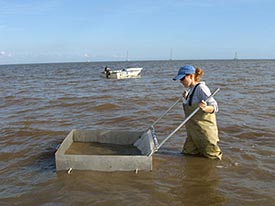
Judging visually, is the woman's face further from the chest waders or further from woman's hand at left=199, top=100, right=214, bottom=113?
woman's hand at left=199, top=100, right=214, bottom=113

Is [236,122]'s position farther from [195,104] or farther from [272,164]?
[195,104]

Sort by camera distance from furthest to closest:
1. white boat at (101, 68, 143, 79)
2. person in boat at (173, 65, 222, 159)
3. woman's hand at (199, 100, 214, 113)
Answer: white boat at (101, 68, 143, 79) < person in boat at (173, 65, 222, 159) < woman's hand at (199, 100, 214, 113)


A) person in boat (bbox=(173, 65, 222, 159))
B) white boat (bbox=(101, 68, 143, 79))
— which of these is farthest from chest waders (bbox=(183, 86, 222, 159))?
white boat (bbox=(101, 68, 143, 79))

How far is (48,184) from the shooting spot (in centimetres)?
499

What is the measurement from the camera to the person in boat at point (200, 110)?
203 inches

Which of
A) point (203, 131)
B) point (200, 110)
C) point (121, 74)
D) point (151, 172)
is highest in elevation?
point (200, 110)

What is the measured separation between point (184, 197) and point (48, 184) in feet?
7.05

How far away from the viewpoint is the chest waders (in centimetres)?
538

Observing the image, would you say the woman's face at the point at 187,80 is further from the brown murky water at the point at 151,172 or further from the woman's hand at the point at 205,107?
the brown murky water at the point at 151,172

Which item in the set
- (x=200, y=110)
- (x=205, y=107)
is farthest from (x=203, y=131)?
(x=205, y=107)

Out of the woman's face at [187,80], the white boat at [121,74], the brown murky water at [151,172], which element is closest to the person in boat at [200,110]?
the woman's face at [187,80]

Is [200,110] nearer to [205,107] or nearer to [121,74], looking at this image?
[205,107]

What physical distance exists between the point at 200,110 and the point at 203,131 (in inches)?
15.1

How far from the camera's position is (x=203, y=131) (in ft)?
17.8
